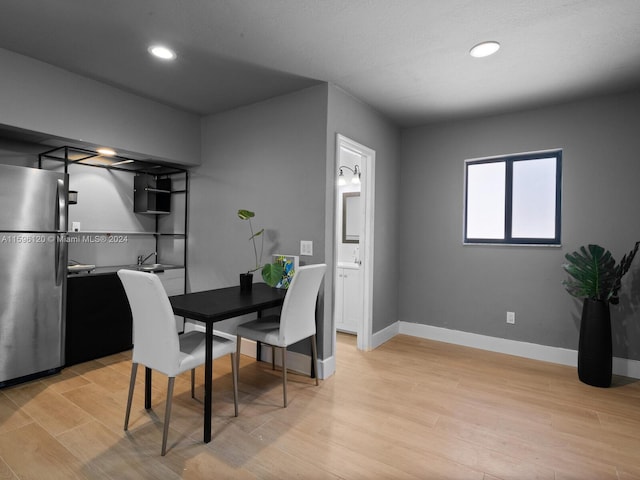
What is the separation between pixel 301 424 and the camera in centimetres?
223

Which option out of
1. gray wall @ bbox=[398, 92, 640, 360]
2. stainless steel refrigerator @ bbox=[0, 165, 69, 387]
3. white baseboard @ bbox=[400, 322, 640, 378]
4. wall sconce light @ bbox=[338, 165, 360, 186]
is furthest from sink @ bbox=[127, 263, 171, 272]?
gray wall @ bbox=[398, 92, 640, 360]

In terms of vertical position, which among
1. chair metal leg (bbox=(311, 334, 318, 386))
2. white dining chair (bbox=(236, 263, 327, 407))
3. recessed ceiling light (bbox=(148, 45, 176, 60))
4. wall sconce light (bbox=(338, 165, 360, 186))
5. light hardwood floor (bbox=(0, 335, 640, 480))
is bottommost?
light hardwood floor (bbox=(0, 335, 640, 480))

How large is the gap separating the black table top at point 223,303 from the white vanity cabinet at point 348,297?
4.43 feet

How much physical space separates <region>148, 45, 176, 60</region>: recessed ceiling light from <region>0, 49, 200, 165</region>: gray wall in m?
0.91

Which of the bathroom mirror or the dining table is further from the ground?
the bathroom mirror

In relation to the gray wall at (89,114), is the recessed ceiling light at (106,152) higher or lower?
lower

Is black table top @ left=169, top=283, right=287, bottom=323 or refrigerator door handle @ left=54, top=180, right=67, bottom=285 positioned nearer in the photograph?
black table top @ left=169, top=283, right=287, bottom=323

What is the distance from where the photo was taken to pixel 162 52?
2506 millimetres

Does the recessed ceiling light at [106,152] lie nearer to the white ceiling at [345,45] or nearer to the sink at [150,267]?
the white ceiling at [345,45]

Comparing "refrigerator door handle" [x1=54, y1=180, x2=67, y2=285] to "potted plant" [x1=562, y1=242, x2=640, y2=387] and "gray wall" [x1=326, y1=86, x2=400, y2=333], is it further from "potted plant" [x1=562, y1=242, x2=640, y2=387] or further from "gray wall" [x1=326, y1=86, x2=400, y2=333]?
"potted plant" [x1=562, y1=242, x2=640, y2=387]

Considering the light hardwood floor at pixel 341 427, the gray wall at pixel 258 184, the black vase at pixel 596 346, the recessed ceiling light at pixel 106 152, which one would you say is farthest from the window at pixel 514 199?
the recessed ceiling light at pixel 106 152

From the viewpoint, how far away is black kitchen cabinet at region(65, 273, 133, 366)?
311 centimetres

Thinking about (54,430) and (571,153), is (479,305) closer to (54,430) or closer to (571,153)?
(571,153)

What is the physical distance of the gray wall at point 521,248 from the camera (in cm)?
311
